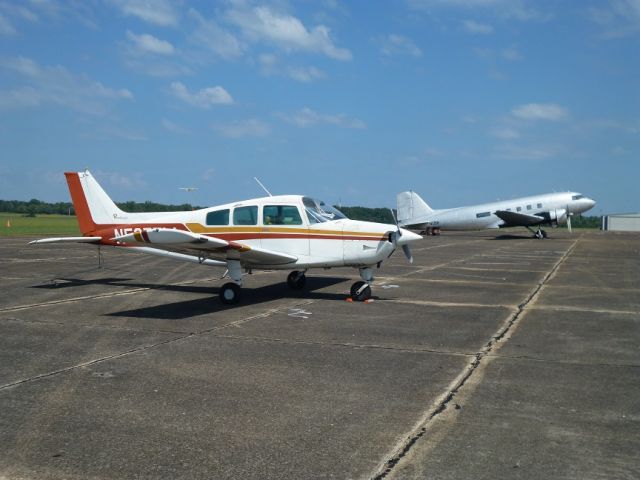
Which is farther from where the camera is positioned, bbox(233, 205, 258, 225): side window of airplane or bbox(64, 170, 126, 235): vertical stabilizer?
bbox(64, 170, 126, 235): vertical stabilizer

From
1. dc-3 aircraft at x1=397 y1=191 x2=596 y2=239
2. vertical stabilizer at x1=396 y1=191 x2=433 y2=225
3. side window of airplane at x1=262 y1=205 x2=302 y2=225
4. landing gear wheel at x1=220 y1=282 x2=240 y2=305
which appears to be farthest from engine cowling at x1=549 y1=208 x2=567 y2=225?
landing gear wheel at x1=220 y1=282 x2=240 y2=305

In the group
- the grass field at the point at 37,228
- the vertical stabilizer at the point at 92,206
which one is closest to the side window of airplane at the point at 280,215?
the vertical stabilizer at the point at 92,206

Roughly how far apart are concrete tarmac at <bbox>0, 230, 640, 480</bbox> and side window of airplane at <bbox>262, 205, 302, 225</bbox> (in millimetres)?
Answer: 1712

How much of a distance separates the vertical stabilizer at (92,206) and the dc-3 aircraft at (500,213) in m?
39.9

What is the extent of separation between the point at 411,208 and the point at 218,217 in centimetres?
4347

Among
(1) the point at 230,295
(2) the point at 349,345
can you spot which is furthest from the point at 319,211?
(2) the point at 349,345

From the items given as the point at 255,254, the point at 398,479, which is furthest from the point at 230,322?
the point at 398,479

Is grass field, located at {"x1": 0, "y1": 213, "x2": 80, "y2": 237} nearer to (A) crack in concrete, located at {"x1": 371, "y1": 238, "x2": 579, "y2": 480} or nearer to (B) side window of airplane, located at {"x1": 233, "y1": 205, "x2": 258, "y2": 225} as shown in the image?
(B) side window of airplane, located at {"x1": 233, "y1": 205, "x2": 258, "y2": 225}

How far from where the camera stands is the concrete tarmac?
438 cm

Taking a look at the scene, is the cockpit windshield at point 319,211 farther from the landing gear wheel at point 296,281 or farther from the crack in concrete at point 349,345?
the crack in concrete at point 349,345

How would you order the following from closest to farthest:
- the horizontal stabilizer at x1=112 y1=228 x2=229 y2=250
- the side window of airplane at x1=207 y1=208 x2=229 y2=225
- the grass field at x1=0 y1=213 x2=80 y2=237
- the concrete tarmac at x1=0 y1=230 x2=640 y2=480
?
the concrete tarmac at x1=0 y1=230 x2=640 y2=480
the horizontal stabilizer at x1=112 y1=228 x2=229 y2=250
the side window of airplane at x1=207 y1=208 x2=229 y2=225
the grass field at x1=0 y1=213 x2=80 y2=237

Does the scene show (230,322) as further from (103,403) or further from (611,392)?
(611,392)

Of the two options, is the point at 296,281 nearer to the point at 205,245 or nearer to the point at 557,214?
the point at 205,245

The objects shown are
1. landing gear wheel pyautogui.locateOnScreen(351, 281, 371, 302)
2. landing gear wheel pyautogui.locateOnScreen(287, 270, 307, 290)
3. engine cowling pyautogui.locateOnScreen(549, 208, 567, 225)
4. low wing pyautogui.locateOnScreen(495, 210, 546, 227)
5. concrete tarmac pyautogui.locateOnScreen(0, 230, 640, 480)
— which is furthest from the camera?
engine cowling pyautogui.locateOnScreen(549, 208, 567, 225)
